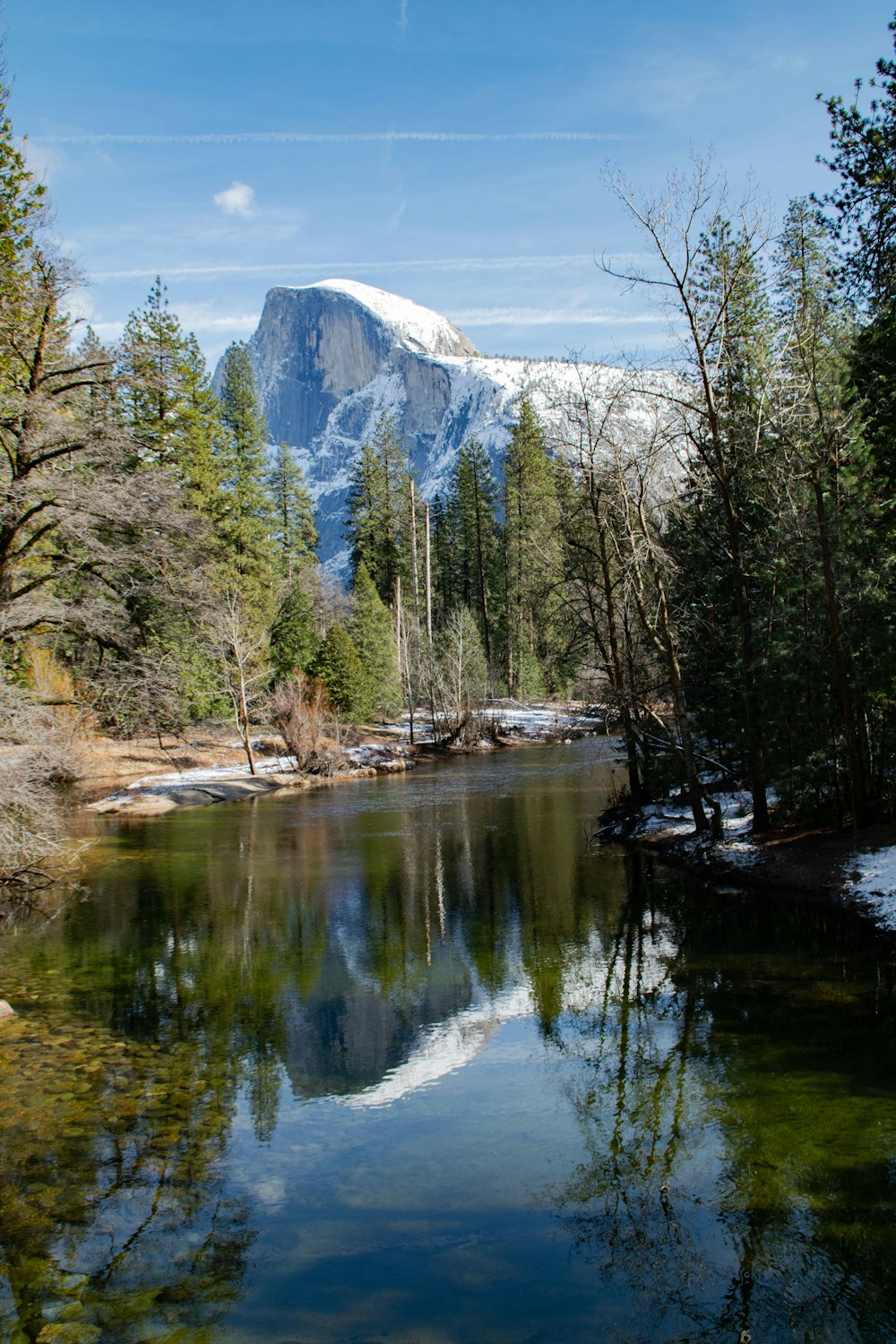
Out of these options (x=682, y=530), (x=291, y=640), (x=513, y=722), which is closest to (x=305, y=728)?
(x=291, y=640)

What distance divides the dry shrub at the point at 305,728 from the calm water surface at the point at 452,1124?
1804 centimetres

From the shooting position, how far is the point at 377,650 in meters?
42.8

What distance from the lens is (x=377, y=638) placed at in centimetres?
4309

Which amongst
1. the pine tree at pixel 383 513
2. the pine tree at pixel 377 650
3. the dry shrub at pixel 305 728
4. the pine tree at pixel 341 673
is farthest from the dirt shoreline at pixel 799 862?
the pine tree at pixel 383 513

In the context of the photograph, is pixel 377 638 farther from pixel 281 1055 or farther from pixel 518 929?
pixel 281 1055

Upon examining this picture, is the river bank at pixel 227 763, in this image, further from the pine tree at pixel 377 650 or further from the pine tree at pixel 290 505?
the pine tree at pixel 290 505

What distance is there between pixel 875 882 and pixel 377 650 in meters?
31.9

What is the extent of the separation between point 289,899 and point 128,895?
2992 millimetres

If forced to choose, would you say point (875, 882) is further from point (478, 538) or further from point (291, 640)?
point (478, 538)

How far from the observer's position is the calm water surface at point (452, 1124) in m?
5.01

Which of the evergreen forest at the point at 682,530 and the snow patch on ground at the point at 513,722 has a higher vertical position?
the evergreen forest at the point at 682,530

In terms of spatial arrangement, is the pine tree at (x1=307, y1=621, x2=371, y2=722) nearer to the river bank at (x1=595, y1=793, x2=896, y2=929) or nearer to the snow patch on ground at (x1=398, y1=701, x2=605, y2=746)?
the snow patch on ground at (x1=398, y1=701, x2=605, y2=746)

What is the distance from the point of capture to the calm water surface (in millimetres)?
5008

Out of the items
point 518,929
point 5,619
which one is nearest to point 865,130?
point 518,929
